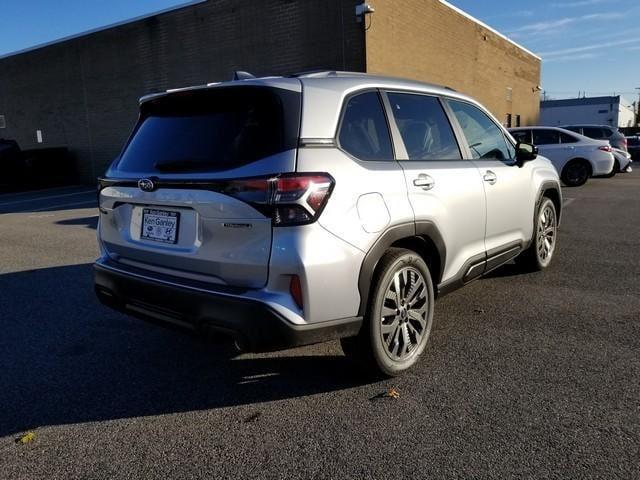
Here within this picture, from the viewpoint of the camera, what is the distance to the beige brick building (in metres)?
15.5

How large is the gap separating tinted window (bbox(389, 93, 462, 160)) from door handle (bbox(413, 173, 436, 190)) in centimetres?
15

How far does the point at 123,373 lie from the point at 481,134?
137 inches

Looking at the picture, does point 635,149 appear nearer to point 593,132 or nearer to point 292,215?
point 593,132

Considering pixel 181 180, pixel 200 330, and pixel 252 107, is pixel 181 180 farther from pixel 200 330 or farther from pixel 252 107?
pixel 200 330

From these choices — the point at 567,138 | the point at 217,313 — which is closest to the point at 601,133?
the point at 567,138

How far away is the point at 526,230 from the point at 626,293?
1.08 meters

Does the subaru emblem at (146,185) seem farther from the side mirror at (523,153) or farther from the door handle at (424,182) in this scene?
the side mirror at (523,153)

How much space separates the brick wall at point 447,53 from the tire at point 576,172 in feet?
18.3

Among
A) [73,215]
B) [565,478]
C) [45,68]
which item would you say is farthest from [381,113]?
[45,68]

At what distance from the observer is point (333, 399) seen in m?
3.21

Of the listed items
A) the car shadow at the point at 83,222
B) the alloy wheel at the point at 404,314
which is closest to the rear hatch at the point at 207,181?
the alloy wheel at the point at 404,314

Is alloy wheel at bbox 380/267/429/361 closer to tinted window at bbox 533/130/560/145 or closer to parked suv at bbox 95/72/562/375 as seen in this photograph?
parked suv at bbox 95/72/562/375

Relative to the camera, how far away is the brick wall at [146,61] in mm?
15492

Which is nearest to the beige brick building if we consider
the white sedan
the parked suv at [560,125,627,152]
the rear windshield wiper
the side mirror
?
the white sedan
